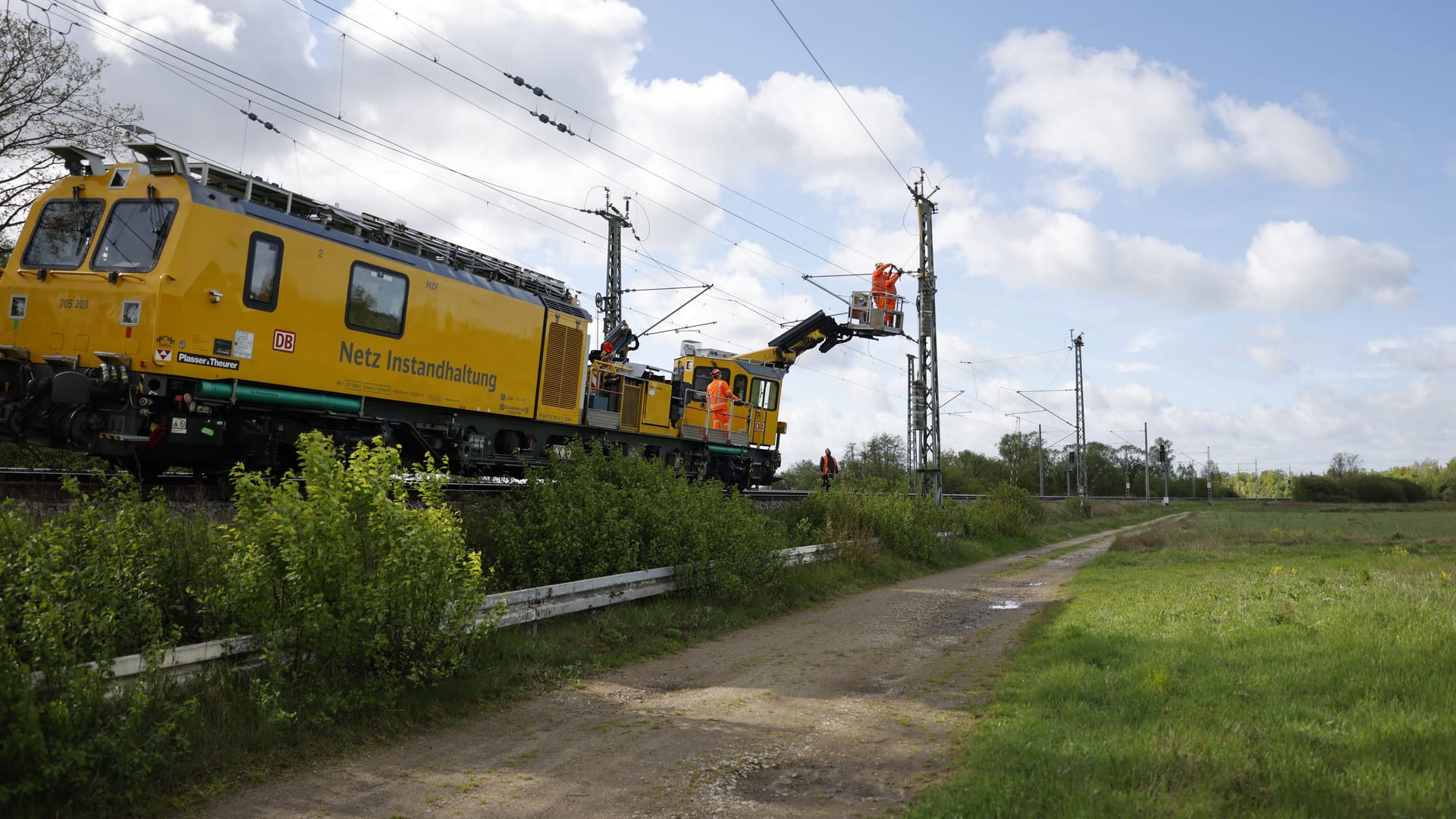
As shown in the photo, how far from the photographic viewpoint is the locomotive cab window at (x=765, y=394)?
2348 centimetres

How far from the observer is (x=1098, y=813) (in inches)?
176

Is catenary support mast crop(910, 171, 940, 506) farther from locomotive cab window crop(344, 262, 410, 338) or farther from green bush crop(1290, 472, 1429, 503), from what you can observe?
green bush crop(1290, 472, 1429, 503)

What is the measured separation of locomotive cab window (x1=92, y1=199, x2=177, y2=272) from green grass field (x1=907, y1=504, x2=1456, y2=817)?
10.00 m

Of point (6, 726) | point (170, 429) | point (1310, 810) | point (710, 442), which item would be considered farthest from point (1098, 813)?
point (710, 442)

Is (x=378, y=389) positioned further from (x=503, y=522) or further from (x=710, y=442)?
(x=710, y=442)

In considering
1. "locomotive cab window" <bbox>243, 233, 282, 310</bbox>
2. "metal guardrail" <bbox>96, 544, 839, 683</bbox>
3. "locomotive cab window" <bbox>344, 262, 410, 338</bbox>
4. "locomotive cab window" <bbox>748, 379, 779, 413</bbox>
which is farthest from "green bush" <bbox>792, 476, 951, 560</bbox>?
"locomotive cab window" <bbox>243, 233, 282, 310</bbox>

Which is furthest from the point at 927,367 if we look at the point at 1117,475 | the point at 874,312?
the point at 1117,475

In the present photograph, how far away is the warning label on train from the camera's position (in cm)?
998

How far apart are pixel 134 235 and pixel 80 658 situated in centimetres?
727

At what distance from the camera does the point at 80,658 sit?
16.0ft

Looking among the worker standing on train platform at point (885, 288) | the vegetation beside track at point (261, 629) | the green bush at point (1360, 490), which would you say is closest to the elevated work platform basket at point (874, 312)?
the worker standing on train platform at point (885, 288)

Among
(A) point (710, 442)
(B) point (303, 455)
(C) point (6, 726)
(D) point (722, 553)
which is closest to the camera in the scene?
(C) point (6, 726)

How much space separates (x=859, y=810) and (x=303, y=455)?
453 centimetres

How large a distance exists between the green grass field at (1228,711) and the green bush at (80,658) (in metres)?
4.21
